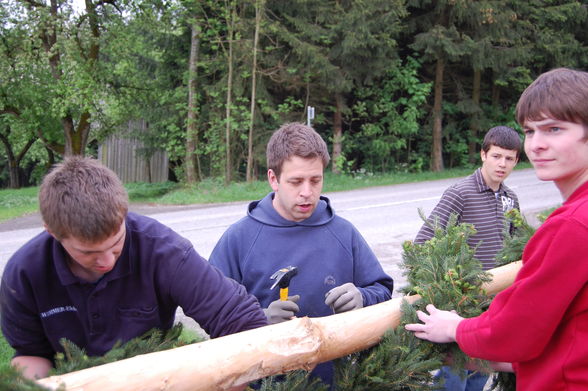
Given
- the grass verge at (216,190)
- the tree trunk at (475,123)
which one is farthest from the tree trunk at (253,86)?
the tree trunk at (475,123)

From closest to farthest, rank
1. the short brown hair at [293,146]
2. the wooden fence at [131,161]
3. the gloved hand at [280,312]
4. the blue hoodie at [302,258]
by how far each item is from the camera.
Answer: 1. the gloved hand at [280,312]
2. the blue hoodie at [302,258]
3. the short brown hair at [293,146]
4. the wooden fence at [131,161]

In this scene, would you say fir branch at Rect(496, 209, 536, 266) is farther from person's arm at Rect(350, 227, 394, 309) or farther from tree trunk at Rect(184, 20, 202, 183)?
tree trunk at Rect(184, 20, 202, 183)

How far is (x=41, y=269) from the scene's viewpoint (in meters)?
1.95

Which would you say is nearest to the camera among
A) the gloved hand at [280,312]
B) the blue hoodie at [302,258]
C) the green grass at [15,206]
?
the gloved hand at [280,312]

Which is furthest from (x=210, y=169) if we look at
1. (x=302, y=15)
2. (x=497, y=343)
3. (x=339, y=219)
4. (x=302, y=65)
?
(x=497, y=343)

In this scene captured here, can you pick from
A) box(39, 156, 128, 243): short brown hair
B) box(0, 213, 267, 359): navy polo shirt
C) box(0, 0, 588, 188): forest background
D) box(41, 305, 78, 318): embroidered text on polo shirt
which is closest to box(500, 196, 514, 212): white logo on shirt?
box(0, 213, 267, 359): navy polo shirt

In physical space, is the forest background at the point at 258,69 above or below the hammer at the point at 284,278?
above

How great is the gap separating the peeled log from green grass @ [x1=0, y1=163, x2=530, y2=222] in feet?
44.2

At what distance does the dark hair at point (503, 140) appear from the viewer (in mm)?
3776

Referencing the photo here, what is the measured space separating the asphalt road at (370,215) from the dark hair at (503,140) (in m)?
3.25

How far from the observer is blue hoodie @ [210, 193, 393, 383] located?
265cm

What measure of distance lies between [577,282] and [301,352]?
97 cm

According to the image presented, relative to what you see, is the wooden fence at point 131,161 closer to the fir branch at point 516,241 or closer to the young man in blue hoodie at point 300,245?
the young man in blue hoodie at point 300,245

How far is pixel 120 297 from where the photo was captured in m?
2.05
